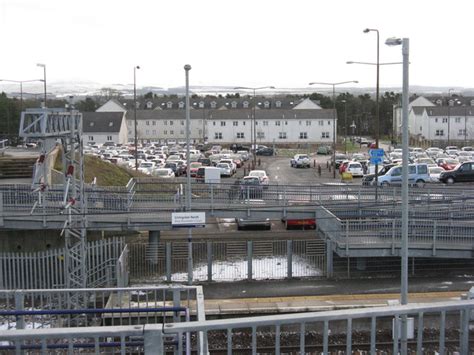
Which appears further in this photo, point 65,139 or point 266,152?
point 266,152

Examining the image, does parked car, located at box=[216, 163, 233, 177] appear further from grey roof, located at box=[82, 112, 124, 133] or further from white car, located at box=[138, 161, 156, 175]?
grey roof, located at box=[82, 112, 124, 133]

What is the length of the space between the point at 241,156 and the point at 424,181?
2608 centimetres

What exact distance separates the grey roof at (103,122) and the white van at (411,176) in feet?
188

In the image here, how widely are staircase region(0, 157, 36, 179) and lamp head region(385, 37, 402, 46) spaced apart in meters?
28.4

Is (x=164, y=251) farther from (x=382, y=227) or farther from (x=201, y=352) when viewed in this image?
(x=201, y=352)

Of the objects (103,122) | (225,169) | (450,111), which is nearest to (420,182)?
(225,169)

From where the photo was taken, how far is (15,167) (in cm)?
3575

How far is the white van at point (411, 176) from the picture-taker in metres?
35.8

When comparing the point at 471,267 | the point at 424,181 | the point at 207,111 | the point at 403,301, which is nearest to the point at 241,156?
the point at 424,181

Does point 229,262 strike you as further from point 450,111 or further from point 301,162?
point 450,111

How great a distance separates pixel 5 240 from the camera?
73.8 ft

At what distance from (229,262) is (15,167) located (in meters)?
19.5

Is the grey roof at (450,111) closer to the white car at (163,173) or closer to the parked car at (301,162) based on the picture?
the parked car at (301,162)

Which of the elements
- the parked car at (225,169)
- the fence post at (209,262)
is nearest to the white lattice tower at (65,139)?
the fence post at (209,262)
